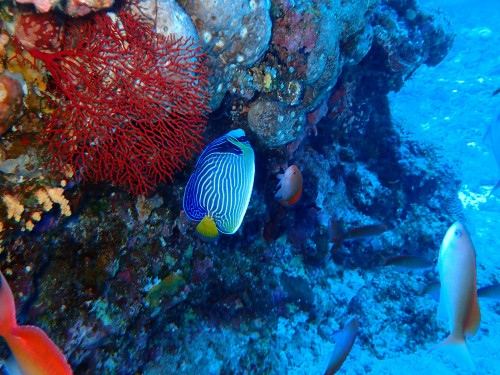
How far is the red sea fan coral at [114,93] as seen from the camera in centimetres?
194

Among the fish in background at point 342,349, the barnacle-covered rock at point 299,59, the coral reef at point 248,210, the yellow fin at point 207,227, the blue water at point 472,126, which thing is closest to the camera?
the coral reef at point 248,210

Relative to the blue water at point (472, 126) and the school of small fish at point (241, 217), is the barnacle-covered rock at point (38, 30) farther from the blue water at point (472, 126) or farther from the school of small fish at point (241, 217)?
the blue water at point (472, 126)

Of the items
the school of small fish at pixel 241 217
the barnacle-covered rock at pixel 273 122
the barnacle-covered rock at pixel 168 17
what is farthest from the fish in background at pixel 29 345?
the barnacle-covered rock at pixel 273 122

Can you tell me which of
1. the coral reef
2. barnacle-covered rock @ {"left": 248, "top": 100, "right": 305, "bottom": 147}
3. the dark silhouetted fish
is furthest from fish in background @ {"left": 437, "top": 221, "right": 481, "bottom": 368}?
barnacle-covered rock @ {"left": 248, "top": 100, "right": 305, "bottom": 147}

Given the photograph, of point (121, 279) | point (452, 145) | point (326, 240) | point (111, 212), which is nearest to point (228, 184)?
point (111, 212)

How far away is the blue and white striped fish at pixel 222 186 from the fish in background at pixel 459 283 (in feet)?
4.56

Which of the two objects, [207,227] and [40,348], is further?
[207,227]

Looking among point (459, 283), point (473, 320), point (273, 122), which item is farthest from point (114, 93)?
point (473, 320)

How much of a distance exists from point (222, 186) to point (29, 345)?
Answer: 134cm

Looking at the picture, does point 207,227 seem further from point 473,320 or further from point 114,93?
point 473,320

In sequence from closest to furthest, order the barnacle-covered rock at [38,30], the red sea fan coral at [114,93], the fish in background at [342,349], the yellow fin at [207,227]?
the barnacle-covered rock at [38,30], the red sea fan coral at [114,93], the yellow fin at [207,227], the fish in background at [342,349]

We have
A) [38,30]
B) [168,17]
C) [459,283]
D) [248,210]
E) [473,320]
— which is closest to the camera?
[38,30]

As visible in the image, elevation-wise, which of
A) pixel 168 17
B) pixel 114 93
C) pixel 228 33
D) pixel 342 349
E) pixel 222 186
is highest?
pixel 168 17

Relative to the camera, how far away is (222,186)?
2.16m
